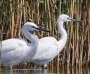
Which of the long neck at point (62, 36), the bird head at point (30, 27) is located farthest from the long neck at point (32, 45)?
the long neck at point (62, 36)

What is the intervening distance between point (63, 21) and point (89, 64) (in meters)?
1.12

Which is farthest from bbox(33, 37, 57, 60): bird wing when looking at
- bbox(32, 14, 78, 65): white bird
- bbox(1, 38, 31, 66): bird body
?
bbox(1, 38, 31, 66): bird body

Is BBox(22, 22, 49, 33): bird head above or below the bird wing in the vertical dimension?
above

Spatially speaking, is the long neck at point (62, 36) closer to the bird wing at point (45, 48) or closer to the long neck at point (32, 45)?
the bird wing at point (45, 48)

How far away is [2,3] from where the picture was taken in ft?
47.5

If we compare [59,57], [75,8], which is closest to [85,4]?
[75,8]

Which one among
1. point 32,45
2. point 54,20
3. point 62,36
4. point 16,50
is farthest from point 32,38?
point 62,36

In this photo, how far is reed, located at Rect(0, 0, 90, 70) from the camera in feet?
49.0

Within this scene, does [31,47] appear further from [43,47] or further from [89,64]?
[89,64]

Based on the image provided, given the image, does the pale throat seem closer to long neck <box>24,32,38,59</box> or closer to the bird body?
long neck <box>24,32,38,59</box>

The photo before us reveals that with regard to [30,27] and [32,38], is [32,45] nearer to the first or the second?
[32,38]

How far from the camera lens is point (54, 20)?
50.8 ft

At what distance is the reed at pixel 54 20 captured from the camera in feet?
49.0

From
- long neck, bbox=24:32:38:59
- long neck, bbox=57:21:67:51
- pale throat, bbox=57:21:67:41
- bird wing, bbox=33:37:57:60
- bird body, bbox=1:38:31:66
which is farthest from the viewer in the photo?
pale throat, bbox=57:21:67:41
